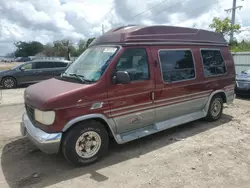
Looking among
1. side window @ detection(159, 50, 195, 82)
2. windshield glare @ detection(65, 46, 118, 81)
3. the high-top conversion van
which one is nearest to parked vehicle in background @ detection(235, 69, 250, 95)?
the high-top conversion van

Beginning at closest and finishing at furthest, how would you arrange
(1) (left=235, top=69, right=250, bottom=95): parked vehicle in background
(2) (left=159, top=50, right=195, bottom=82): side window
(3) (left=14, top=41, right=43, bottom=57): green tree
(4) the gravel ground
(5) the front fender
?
(5) the front fender < (2) (left=159, top=50, right=195, bottom=82): side window < (4) the gravel ground < (1) (left=235, top=69, right=250, bottom=95): parked vehicle in background < (3) (left=14, top=41, right=43, bottom=57): green tree

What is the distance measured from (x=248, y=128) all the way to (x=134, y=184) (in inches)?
148

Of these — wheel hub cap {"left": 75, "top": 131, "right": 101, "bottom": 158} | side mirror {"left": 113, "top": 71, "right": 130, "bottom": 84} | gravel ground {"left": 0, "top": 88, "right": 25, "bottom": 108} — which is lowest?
wheel hub cap {"left": 75, "top": 131, "right": 101, "bottom": 158}

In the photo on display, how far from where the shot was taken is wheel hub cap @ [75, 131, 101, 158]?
12.5 ft

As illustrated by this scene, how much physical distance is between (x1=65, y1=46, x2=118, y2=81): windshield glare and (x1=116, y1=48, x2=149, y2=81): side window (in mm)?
220

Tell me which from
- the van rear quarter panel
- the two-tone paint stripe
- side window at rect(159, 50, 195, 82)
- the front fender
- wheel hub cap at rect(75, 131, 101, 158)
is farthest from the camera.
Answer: side window at rect(159, 50, 195, 82)

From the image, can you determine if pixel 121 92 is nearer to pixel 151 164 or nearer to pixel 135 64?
pixel 135 64

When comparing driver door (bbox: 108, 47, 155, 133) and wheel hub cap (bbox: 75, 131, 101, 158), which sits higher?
driver door (bbox: 108, 47, 155, 133)

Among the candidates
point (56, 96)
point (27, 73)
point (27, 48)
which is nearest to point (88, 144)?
point (56, 96)

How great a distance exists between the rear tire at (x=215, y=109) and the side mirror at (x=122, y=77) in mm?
3145

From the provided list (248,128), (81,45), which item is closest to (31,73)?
(248,128)

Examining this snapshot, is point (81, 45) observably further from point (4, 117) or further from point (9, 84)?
point (4, 117)

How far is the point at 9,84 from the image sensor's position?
1280 cm

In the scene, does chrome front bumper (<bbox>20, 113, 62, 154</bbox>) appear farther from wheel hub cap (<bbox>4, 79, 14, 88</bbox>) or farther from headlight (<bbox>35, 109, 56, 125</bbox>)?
wheel hub cap (<bbox>4, 79, 14, 88</bbox>)
